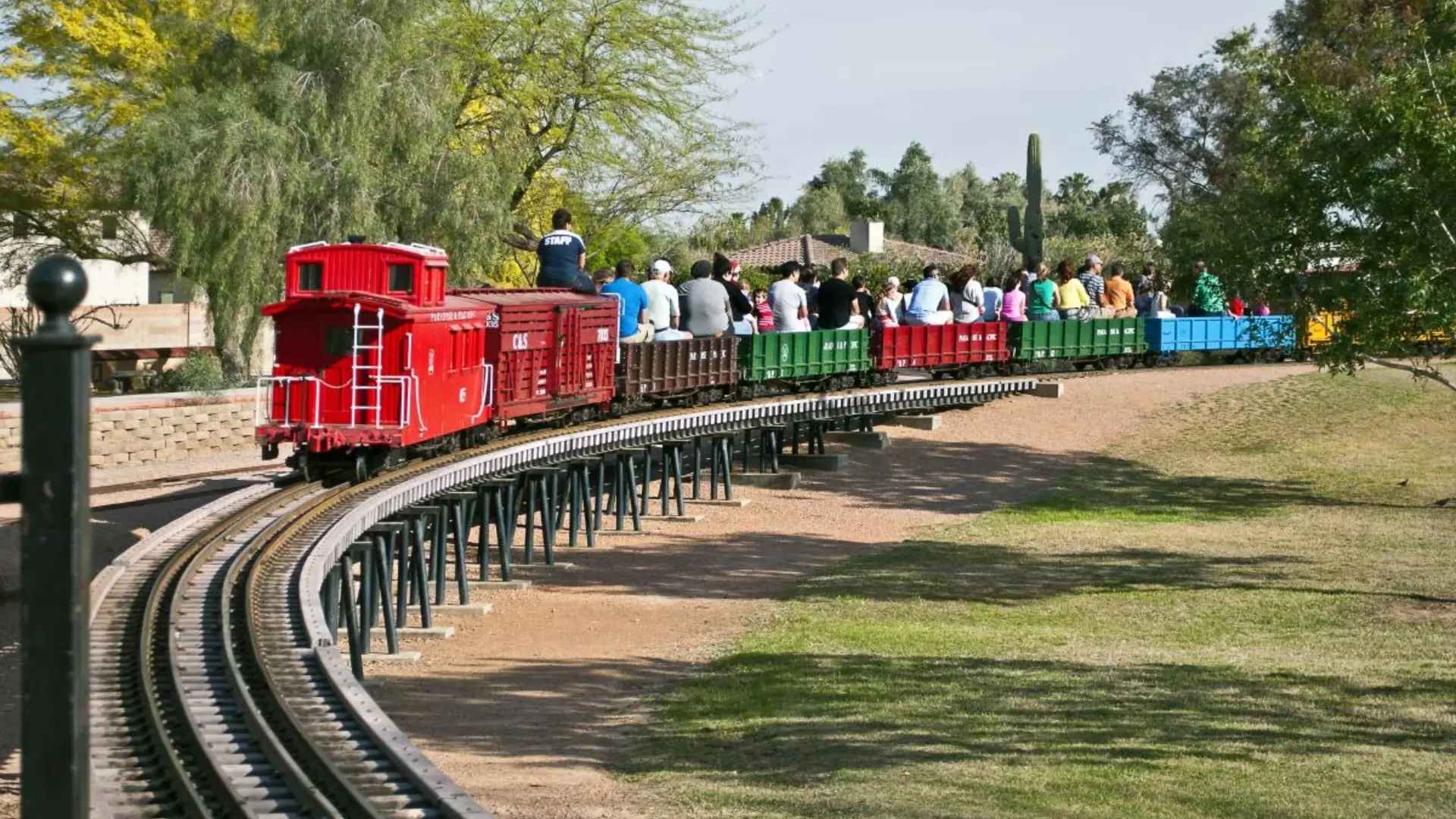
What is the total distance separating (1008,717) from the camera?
14.6 m

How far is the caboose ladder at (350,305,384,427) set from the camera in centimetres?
1939

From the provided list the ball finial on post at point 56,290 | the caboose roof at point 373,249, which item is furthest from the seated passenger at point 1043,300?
the ball finial on post at point 56,290

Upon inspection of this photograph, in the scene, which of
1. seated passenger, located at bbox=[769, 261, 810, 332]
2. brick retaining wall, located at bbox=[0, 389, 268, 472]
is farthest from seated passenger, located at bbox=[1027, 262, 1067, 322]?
brick retaining wall, located at bbox=[0, 389, 268, 472]

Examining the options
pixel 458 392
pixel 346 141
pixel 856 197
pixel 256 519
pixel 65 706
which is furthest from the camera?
pixel 856 197

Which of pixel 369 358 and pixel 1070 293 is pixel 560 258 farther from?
pixel 1070 293

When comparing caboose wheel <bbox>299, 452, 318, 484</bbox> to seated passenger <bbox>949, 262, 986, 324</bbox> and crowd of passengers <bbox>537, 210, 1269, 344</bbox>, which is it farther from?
seated passenger <bbox>949, 262, 986, 324</bbox>

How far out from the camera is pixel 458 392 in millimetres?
21547

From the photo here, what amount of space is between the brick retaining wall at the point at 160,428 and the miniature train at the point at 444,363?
27.4 feet

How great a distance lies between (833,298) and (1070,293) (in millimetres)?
6983

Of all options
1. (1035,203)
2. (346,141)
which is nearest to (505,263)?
(346,141)

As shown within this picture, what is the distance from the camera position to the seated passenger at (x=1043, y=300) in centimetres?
3834

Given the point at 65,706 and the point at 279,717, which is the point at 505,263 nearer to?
the point at 279,717

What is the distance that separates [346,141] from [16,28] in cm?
1000

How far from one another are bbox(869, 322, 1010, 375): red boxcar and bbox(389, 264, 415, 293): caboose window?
17173mm
